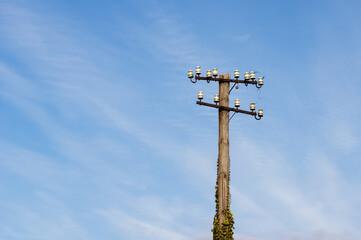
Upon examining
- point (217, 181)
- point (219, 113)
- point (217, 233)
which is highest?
point (219, 113)

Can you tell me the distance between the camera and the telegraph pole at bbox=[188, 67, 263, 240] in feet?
86.8

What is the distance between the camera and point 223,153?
27172 millimetres

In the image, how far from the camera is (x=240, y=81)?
28.0 metres

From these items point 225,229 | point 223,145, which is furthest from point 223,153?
point 225,229

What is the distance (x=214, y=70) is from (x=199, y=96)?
1.29 m

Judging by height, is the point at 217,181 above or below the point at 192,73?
below

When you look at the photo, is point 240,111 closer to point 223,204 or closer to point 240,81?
point 240,81

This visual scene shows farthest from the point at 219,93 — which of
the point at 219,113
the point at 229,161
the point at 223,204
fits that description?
the point at 223,204

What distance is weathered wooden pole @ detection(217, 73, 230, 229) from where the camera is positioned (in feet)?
87.7

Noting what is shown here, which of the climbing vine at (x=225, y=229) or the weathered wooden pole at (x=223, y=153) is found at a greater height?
the weathered wooden pole at (x=223, y=153)

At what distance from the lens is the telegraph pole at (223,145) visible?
86.8ft

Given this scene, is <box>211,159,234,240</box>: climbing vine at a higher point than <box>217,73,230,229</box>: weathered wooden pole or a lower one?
lower

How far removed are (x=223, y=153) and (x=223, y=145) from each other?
1.06 feet

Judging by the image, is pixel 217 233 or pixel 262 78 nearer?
pixel 217 233
